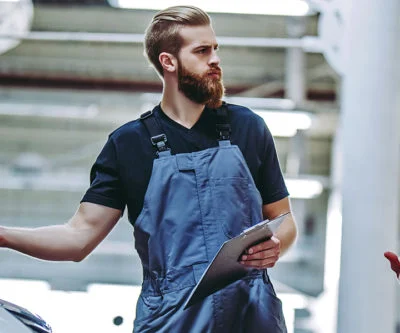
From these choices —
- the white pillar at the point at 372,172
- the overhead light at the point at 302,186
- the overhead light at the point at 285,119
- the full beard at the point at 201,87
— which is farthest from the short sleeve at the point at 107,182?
the overhead light at the point at 302,186

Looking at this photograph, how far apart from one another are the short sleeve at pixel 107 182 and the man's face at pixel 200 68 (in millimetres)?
262

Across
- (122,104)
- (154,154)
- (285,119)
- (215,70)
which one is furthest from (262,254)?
(122,104)

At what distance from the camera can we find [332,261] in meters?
10.5

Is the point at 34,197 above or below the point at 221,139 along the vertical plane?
below

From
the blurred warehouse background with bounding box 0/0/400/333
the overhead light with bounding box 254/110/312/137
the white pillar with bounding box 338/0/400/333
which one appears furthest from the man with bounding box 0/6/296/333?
the overhead light with bounding box 254/110/312/137

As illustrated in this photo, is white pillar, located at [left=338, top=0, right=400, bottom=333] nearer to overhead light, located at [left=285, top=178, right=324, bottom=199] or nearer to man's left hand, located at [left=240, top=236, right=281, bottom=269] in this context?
man's left hand, located at [left=240, top=236, right=281, bottom=269]

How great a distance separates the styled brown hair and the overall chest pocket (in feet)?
1.31

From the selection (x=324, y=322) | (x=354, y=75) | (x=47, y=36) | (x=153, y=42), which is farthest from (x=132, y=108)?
A: (x=153, y=42)

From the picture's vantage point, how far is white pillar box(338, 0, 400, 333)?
3355 millimetres

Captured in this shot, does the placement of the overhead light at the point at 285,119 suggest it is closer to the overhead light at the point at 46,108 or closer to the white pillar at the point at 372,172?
the overhead light at the point at 46,108

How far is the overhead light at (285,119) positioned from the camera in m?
7.87

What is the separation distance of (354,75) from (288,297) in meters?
3.11

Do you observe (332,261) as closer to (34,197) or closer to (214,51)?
(34,197)

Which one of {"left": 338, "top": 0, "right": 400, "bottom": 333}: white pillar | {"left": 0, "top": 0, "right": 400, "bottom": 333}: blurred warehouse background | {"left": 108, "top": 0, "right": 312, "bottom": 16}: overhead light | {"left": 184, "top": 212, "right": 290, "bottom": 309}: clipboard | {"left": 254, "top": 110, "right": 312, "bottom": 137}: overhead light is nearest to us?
{"left": 184, "top": 212, "right": 290, "bottom": 309}: clipboard
